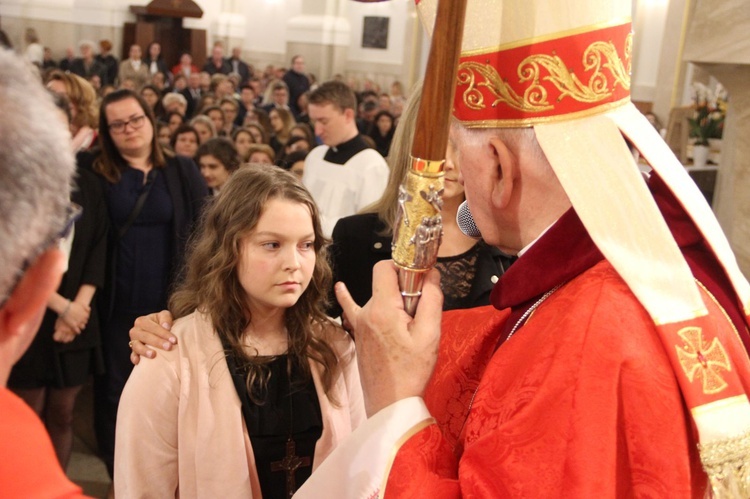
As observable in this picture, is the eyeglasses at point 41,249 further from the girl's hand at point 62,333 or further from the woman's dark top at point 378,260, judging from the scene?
the girl's hand at point 62,333

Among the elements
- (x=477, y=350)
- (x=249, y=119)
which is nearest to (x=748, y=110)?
(x=477, y=350)

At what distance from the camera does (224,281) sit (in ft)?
7.31

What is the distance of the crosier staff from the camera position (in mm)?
1412

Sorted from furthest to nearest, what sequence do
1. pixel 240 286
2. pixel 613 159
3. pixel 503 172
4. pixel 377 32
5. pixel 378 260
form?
pixel 377 32 < pixel 378 260 < pixel 240 286 < pixel 503 172 < pixel 613 159

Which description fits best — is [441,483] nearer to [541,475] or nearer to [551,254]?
[541,475]

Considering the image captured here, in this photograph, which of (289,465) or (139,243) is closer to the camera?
(289,465)

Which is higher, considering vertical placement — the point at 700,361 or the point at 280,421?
the point at 700,361

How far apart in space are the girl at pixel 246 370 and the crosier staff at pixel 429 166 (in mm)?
716

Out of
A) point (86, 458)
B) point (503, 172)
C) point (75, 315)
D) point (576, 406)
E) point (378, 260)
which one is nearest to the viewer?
point (576, 406)

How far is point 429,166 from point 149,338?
3.26 feet

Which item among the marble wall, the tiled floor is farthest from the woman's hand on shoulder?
the marble wall

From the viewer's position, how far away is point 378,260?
10.0ft

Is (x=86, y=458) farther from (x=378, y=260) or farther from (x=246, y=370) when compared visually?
(x=246, y=370)

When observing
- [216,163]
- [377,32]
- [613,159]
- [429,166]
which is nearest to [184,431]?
[429,166]
